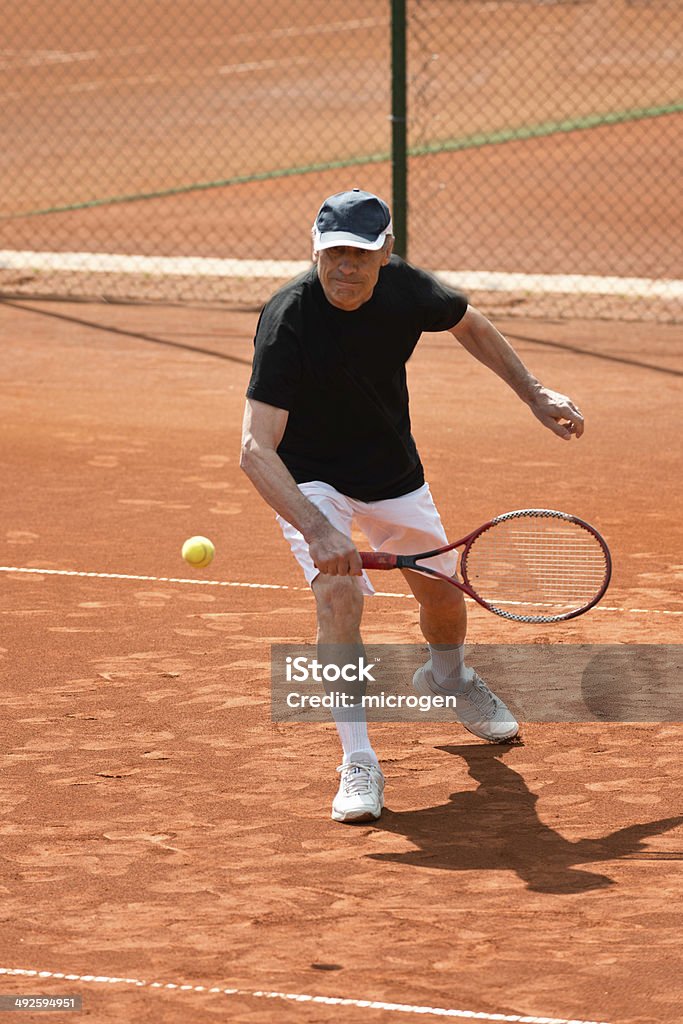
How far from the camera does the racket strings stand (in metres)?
5.67

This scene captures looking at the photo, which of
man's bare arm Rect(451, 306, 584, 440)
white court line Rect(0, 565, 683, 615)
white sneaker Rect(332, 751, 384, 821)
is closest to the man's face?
man's bare arm Rect(451, 306, 584, 440)

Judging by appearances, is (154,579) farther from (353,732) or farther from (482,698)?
(353,732)

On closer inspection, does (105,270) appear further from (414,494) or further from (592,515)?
(414,494)

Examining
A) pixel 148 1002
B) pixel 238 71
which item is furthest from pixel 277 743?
pixel 238 71

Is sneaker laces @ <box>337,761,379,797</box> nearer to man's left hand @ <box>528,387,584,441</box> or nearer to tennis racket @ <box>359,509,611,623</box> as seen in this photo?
tennis racket @ <box>359,509,611,623</box>

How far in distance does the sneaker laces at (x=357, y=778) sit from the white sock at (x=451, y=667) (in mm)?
617

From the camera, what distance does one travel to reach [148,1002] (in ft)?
13.0

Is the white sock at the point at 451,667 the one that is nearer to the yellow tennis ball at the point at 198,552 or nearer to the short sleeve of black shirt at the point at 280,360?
the yellow tennis ball at the point at 198,552

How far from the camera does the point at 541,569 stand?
588cm

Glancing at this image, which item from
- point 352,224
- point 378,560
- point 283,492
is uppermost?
point 352,224

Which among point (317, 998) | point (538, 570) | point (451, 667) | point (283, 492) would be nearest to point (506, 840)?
point (451, 667)

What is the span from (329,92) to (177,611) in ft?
49.5

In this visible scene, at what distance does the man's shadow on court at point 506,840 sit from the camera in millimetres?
4625

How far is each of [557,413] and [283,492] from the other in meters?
0.98
